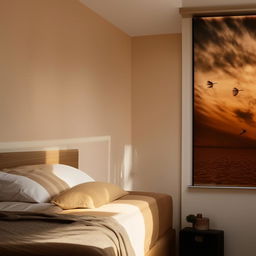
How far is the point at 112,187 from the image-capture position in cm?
353

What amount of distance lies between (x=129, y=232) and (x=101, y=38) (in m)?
2.54

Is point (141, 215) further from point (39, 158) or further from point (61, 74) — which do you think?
point (61, 74)

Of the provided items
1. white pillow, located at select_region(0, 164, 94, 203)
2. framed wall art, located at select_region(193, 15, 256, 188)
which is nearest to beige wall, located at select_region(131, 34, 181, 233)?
framed wall art, located at select_region(193, 15, 256, 188)

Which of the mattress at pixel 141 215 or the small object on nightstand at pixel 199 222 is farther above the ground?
the mattress at pixel 141 215

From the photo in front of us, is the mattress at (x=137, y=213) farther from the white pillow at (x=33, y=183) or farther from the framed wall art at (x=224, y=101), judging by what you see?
the framed wall art at (x=224, y=101)

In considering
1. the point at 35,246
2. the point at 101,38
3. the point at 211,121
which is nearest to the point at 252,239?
the point at 211,121

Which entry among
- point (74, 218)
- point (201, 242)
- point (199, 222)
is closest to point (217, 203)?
point (199, 222)

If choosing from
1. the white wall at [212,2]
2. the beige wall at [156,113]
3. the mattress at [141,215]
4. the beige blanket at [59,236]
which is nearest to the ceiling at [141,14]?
the white wall at [212,2]

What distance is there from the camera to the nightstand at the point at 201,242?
4215 millimetres

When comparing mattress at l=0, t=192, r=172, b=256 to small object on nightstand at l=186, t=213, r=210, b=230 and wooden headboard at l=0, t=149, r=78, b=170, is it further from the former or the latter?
wooden headboard at l=0, t=149, r=78, b=170

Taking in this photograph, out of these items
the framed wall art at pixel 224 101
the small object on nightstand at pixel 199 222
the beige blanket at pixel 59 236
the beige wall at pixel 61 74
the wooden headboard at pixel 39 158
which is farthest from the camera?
the framed wall art at pixel 224 101

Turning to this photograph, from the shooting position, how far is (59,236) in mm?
2217

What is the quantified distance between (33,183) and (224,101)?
221cm

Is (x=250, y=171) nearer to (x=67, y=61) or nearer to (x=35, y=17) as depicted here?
(x=67, y=61)
